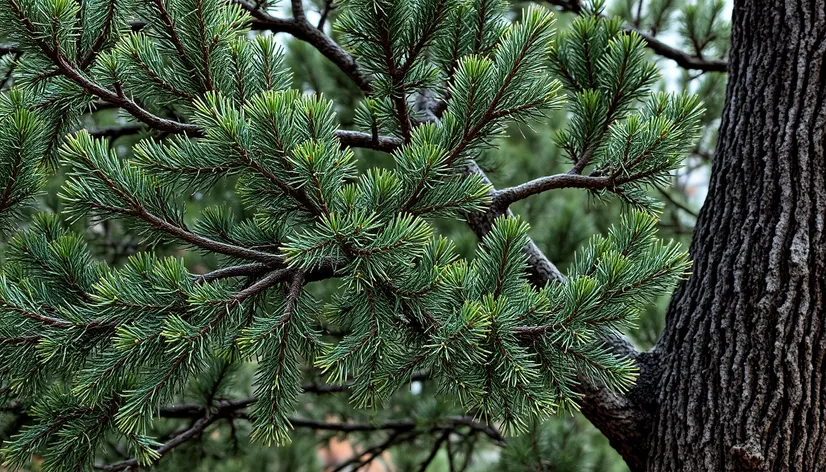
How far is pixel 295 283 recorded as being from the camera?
723 millimetres

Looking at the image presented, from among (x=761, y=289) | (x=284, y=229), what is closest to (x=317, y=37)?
(x=284, y=229)

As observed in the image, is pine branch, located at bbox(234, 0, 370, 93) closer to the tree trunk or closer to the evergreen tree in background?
the evergreen tree in background

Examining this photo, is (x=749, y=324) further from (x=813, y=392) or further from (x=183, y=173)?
(x=183, y=173)

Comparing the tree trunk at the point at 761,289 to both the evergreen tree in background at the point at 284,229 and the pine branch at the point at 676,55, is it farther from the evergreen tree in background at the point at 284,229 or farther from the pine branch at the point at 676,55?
the pine branch at the point at 676,55

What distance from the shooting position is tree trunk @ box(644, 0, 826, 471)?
0.82 metres

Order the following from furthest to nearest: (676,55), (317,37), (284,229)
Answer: (676,55) → (317,37) → (284,229)

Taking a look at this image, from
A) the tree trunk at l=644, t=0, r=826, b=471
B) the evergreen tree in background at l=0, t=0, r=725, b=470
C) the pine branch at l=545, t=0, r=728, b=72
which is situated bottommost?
the evergreen tree in background at l=0, t=0, r=725, b=470

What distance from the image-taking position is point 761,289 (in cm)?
85

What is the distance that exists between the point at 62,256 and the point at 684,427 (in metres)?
0.74

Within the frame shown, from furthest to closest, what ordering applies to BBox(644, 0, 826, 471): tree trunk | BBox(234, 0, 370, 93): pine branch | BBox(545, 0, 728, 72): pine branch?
1. BBox(545, 0, 728, 72): pine branch
2. BBox(234, 0, 370, 93): pine branch
3. BBox(644, 0, 826, 471): tree trunk

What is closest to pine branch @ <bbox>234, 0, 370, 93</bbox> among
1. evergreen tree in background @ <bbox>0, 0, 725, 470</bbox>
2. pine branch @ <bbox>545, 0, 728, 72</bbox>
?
evergreen tree in background @ <bbox>0, 0, 725, 470</bbox>

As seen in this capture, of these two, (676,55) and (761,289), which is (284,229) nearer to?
(761,289)

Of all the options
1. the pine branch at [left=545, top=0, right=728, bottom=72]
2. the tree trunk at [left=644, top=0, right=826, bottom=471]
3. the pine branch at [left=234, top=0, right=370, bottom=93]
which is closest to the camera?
the tree trunk at [left=644, top=0, right=826, bottom=471]

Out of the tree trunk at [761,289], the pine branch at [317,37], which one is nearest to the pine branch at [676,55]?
the tree trunk at [761,289]
